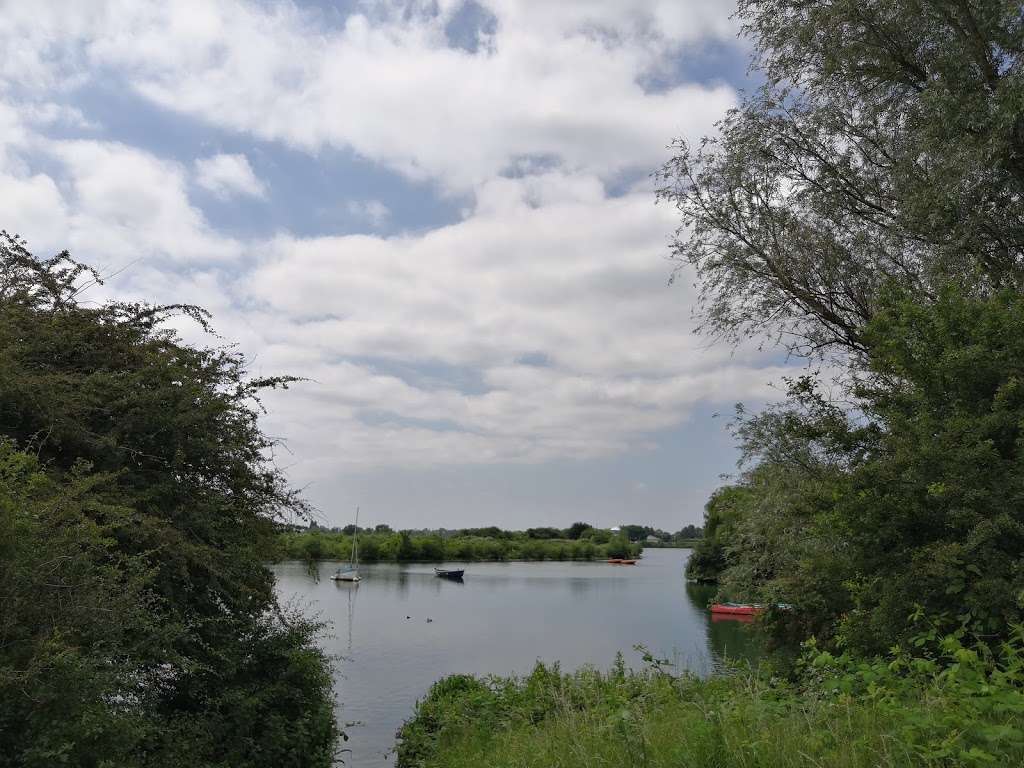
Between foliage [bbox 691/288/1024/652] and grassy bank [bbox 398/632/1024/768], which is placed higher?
foliage [bbox 691/288/1024/652]

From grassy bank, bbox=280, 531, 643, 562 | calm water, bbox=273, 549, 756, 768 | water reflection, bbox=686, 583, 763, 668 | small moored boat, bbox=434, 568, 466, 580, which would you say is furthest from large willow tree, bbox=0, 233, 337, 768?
small moored boat, bbox=434, 568, 466, 580

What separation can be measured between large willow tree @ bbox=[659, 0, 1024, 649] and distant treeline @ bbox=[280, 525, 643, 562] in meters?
78.2

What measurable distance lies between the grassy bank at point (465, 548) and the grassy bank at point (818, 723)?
75.7 meters

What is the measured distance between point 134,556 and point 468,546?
12679 cm

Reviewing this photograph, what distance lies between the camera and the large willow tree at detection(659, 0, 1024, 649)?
24.9 ft

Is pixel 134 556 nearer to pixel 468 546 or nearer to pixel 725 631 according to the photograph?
pixel 725 631

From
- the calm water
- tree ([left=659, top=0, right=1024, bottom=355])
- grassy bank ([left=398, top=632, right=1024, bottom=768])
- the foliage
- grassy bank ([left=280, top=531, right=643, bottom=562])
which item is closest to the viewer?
grassy bank ([left=398, top=632, right=1024, bottom=768])

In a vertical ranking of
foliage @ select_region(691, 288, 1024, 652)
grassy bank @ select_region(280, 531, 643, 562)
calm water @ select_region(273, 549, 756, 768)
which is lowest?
calm water @ select_region(273, 549, 756, 768)

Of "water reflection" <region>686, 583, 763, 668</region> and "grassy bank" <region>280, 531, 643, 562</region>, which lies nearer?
"water reflection" <region>686, 583, 763, 668</region>

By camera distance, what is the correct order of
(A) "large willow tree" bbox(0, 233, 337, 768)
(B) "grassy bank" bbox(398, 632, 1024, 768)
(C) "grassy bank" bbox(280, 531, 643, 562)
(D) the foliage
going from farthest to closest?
(C) "grassy bank" bbox(280, 531, 643, 562) < (D) the foliage < (A) "large willow tree" bbox(0, 233, 337, 768) < (B) "grassy bank" bbox(398, 632, 1024, 768)

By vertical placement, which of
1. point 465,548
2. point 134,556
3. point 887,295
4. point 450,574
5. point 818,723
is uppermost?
point 887,295

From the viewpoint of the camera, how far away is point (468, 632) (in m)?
44.0

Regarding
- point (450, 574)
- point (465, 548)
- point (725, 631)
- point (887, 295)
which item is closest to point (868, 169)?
point (887, 295)

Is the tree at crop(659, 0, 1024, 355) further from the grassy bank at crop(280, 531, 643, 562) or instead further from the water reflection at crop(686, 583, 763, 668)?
the grassy bank at crop(280, 531, 643, 562)
